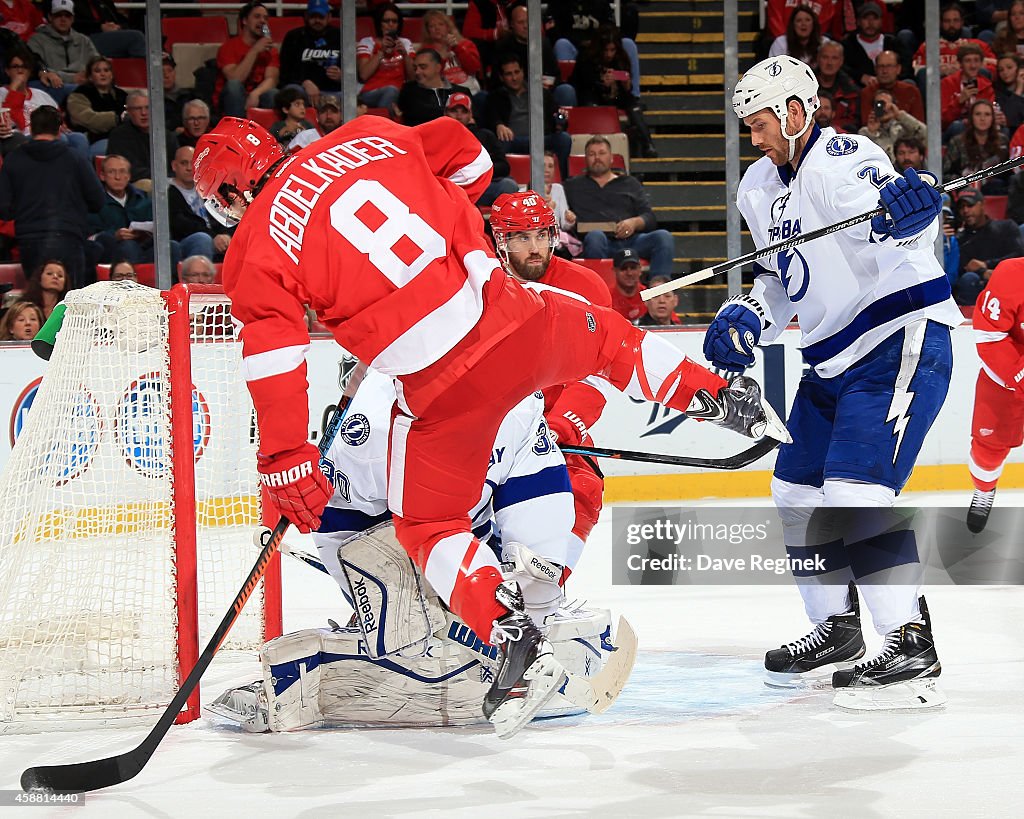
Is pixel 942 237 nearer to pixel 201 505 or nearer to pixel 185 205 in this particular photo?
pixel 185 205

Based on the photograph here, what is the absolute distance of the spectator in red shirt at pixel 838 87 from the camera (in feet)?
23.9

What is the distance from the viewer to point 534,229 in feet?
11.4

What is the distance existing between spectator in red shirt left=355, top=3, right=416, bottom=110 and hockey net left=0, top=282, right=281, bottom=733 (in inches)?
149

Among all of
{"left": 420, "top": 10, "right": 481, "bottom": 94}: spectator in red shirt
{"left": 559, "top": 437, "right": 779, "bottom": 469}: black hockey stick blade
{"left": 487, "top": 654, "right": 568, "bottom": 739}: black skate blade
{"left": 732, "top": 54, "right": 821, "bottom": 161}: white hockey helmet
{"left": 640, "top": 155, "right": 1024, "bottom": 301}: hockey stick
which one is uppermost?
{"left": 420, "top": 10, "right": 481, "bottom": 94}: spectator in red shirt

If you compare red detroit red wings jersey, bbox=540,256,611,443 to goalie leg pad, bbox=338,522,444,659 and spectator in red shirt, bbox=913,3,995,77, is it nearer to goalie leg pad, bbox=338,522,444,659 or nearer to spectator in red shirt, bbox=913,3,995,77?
goalie leg pad, bbox=338,522,444,659

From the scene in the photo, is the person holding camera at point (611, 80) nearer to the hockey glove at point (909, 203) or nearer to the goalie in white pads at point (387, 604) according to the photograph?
the hockey glove at point (909, 203)

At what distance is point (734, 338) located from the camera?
3.15 m

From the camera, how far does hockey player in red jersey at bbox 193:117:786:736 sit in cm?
241

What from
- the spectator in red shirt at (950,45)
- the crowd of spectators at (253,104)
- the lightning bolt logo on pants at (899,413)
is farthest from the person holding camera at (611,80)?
the lightning bolt logo on pants at (899,413)

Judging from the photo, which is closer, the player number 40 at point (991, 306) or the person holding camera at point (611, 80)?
the player number 40 at point (991, 306)

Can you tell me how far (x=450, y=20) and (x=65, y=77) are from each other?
1.94 meters

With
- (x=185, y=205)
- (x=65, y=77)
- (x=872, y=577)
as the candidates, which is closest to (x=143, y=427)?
(x=872, y=577)

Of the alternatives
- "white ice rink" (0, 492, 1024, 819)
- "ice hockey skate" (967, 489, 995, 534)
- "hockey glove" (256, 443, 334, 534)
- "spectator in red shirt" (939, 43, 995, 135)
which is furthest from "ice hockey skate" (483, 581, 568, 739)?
"spectator in red shirt" (939, 43, 995, 135)

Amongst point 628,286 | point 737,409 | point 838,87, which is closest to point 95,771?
point 737,409
